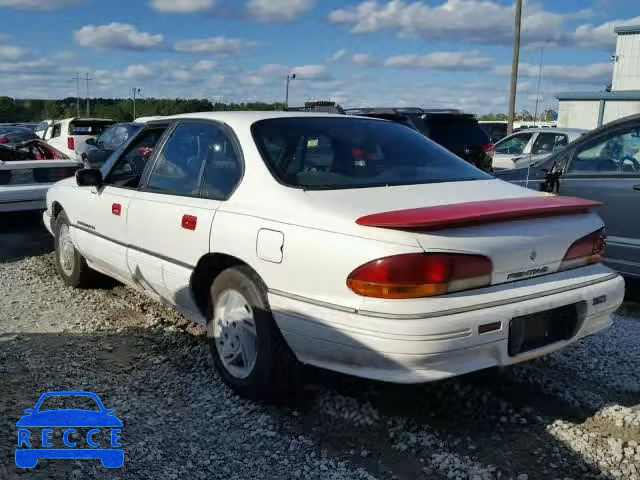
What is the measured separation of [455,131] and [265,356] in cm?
888

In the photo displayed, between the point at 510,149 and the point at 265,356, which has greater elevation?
the point at 510,149

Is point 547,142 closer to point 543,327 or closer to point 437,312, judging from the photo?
point 543,327

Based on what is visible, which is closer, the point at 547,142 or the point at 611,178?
the point at 611,178

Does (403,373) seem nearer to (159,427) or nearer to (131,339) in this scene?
(159,427)

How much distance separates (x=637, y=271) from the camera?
528cm

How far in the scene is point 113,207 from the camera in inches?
178

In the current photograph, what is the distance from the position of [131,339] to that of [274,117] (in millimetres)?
1857

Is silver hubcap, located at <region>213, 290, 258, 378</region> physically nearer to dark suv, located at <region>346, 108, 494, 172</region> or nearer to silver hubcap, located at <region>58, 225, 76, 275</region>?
silver hubcap, located at <region>58, 225, 76, 275</region>

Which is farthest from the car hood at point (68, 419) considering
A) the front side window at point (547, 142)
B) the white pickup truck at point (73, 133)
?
the white pickup truck at point (73, 133)

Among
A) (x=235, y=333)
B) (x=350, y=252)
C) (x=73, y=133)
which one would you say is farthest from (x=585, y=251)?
(x=73, y=133)

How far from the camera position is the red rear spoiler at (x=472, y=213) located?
270 cm

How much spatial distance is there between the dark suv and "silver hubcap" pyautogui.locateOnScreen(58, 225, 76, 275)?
639cm

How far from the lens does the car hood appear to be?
10.1ft

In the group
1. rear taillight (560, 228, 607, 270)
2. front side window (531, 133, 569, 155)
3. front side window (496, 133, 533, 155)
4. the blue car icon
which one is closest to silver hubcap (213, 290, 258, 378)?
the blue car icon
